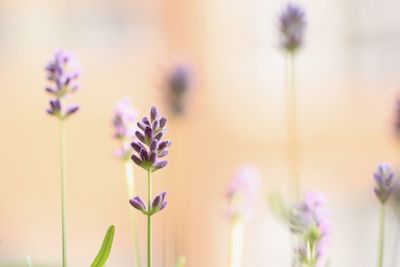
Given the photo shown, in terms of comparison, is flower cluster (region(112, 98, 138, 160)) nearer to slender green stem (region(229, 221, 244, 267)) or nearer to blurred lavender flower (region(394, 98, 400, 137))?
slender green stem (region(229, 221, 244, 267))

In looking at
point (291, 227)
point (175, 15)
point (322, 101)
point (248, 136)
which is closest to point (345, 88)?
point (322, 101)

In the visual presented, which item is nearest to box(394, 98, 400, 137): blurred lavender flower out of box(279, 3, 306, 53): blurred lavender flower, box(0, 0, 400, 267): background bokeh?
box(279, 3, 306, 53): blurred lavender flower

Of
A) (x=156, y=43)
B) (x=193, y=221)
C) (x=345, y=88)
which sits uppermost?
(x=156, y=43)

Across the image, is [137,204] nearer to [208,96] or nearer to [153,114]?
[153,114]

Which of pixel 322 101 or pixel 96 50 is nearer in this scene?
pixel 322 101

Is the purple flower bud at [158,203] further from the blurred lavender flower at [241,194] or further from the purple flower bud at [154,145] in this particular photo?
the blurred lavender flower at [241,194]

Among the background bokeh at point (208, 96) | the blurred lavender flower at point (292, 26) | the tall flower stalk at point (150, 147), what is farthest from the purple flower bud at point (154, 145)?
the background bokeh at point (208, 96)

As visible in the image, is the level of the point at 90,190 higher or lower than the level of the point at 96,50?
lower

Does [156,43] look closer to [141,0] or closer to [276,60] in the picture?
[141,0]
